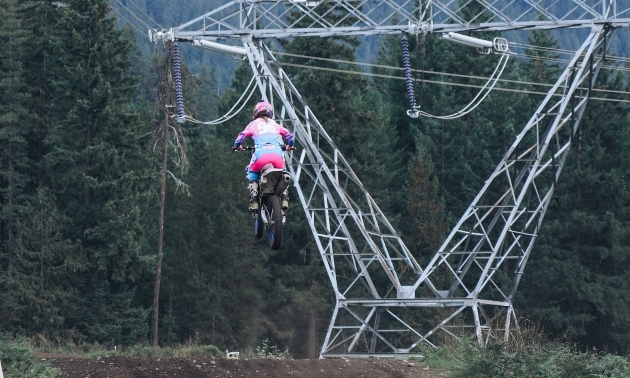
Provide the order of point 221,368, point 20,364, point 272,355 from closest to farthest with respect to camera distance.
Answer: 1. point 20,364
2. point 221,368
3. point 272,355

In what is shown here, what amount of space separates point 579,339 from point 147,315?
18136mm

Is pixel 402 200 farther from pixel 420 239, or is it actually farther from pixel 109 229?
pixel 109 229

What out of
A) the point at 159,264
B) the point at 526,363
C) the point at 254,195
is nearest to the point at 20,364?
the point at 254,195

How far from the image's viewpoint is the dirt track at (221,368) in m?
18.8

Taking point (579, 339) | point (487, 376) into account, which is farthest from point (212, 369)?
point (579, 339)

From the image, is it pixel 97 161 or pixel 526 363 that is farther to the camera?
pixel 97 161

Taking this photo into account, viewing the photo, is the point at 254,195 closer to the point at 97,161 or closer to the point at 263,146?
the point at 263,146

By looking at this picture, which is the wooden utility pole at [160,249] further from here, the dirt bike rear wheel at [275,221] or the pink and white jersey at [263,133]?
the dirt bike rear wheel at [275,221]

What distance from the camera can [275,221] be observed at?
17.8m

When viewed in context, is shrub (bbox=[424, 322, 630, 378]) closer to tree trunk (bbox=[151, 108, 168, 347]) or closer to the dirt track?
the dirt track

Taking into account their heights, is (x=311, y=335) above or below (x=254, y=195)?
below

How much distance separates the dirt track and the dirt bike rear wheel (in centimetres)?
250

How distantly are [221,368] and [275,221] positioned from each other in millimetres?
3066

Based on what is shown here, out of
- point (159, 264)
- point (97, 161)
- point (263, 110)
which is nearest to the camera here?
point (263, 110)
